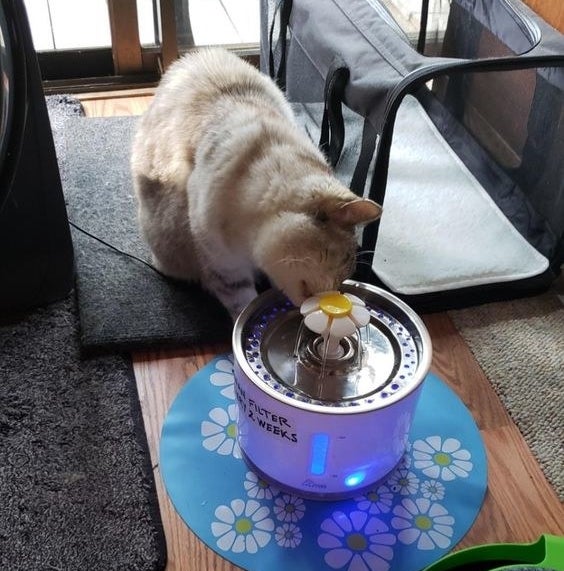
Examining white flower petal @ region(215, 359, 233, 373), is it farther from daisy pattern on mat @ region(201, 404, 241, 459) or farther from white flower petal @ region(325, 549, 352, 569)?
white flower petal @ region(325, 549, 352, 569)

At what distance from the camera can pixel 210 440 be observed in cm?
118

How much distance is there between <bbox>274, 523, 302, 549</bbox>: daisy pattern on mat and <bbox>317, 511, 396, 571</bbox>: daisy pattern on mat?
3 centimetres

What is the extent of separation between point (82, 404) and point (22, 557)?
29 cm

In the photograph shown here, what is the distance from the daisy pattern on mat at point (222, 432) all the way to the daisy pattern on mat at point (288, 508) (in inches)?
4.5

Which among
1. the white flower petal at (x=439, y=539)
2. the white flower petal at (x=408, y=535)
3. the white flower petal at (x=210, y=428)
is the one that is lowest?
the white flower petal at (x=439, y=539)

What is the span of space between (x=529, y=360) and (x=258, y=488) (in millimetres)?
622

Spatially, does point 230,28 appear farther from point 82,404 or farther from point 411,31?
point 82,404

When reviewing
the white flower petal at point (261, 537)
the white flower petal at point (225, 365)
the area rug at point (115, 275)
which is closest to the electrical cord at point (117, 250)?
the area rug at point (115, 275)

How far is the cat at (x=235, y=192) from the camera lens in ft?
3.55

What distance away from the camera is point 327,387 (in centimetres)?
102

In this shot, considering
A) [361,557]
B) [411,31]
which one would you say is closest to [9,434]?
[361,557]

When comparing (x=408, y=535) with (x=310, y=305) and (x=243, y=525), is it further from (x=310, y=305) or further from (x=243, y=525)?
(x=310, y=305)

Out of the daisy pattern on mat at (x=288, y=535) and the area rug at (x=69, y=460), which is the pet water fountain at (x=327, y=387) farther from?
the area rug at (x=69, y=460)

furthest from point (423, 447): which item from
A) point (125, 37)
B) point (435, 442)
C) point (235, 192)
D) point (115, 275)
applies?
point (125, 37)
